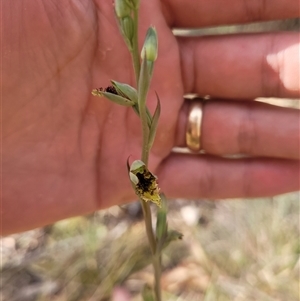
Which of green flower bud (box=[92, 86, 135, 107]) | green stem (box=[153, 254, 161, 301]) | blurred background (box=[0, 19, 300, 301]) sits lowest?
blurred background (box=[0, 19, 300, 301])

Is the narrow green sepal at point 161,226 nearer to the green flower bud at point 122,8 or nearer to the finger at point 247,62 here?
the green flower bud at point 122,8

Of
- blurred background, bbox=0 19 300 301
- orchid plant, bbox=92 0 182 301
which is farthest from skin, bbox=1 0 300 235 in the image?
orchid plant, bbox=92 0 182 301

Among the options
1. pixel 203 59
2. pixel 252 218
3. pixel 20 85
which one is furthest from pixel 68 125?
pixel 252 218

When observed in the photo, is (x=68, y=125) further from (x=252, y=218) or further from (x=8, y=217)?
(x=252, y=218)

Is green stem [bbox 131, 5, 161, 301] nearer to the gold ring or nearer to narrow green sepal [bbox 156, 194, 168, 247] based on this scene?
narrow green sepal [bbox 156, 194, 168, 247]

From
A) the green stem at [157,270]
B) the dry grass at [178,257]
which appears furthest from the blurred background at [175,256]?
the green stem at [157,270]

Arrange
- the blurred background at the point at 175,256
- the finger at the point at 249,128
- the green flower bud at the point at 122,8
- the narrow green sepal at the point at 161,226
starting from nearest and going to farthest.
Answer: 1. the green flower bud at the point at 122,8
2. the narrow green sepal at the point at 161,226
3. the finger at the point at 249,128
4. the blurred background at the point at 175,256
